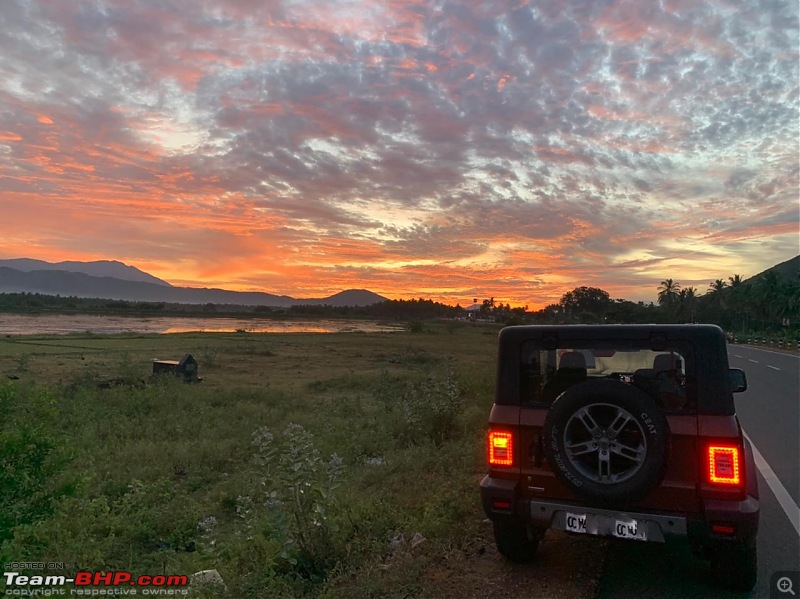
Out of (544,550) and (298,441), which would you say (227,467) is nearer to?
(298,441)

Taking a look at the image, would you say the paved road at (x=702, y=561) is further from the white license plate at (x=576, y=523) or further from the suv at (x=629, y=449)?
the white license plate at (x=576, y=523)

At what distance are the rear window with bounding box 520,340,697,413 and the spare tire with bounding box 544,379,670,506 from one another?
0.22 meters

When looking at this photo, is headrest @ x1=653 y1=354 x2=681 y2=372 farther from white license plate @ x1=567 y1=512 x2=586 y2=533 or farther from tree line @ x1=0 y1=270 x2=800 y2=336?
tree line @ x1=0 y1=270 x2=800 y2=336

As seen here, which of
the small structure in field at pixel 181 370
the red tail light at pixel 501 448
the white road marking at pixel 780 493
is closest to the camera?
the red tail light at pixel 501 448

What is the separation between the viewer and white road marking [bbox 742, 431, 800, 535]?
6.05 m

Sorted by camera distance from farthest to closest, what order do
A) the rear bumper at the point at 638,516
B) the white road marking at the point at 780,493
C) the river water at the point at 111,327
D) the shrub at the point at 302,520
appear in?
the river water at the point at 111,327 < the white road marking at the point at 780,493 < the shrub at the point at 302,520 < the rear bumper at the point at 638,516

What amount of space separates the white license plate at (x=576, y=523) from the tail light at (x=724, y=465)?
35.1 inches

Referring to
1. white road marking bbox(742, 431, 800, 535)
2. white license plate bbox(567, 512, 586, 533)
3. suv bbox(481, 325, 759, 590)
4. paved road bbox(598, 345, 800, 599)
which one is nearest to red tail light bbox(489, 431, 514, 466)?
suv bbox(481, 325, 759, 590)

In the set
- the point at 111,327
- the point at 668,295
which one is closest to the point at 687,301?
the point at 668,295

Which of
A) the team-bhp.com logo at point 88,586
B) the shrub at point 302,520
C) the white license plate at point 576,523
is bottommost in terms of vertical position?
the team-bhp.com logo at point 88,586

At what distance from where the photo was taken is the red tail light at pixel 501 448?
4.44 metres

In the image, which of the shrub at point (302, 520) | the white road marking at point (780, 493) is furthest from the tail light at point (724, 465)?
the shrub at point (302, 520)

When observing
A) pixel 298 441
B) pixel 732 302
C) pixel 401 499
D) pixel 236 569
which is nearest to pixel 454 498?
pixel 401 499

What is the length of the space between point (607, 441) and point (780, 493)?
4.60m
